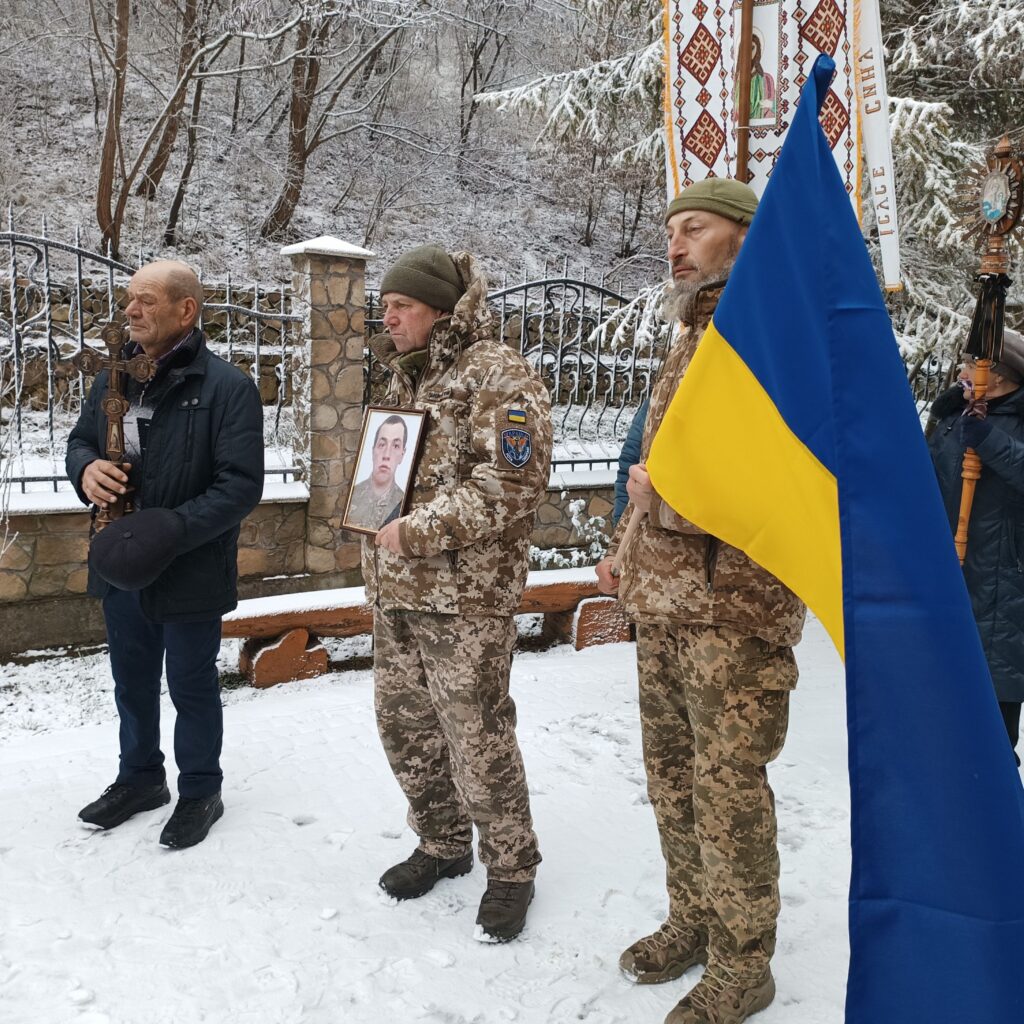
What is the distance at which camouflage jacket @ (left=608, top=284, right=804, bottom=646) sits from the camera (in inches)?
79.5

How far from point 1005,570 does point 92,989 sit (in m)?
3.52

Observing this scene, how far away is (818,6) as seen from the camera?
333 cm

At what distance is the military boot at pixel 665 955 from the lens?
240 cm

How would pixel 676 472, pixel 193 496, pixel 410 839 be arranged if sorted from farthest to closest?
pixel 410 839, pixel 193 496, pixel 676 472

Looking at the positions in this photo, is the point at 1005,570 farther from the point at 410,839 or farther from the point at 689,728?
the point at 410,839

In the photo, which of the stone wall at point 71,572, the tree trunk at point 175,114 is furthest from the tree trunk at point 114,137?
the stone wall at point 71,572

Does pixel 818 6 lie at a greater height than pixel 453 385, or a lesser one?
greater

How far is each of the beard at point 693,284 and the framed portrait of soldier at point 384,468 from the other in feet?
2.46

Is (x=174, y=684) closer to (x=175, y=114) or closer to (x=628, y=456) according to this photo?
(x=628, y=456)

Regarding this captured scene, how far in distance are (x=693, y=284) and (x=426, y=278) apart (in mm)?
752

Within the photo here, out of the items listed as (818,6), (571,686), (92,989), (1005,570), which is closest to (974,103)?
(818,6)

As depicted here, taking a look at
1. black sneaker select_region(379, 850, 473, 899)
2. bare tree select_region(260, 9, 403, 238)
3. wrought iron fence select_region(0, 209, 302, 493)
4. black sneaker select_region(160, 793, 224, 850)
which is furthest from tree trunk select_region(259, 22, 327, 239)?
black sneaker select_region(379, 850, 473, 899)

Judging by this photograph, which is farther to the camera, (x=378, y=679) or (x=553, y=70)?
(x=553, y=70)

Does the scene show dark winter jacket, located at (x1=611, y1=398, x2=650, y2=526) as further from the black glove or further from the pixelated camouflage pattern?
the black glove
